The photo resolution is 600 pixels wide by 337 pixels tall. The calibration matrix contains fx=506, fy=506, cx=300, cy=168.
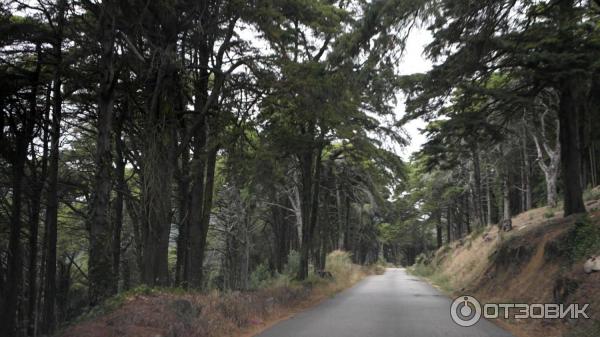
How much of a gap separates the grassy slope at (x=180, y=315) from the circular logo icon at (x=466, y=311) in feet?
14.9

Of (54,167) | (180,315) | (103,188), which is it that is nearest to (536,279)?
(180,315)

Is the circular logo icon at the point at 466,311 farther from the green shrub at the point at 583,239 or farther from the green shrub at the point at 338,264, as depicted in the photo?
the green shrub at the point at 338,264

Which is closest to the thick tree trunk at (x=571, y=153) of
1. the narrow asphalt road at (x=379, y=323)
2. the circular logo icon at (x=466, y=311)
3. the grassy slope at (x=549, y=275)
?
the grassy slope at (x=549, y=275)

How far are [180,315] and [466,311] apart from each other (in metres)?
8.23

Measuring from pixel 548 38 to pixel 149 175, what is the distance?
36.7 feet

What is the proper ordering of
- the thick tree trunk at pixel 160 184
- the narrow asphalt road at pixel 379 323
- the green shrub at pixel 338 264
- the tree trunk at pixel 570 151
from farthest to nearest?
the green shrub at pixel 338 264, the tree trunk at pixel 570 151, the thick tree trunk at pixel 160 184, the narrow asphalt road at pixel 379 323

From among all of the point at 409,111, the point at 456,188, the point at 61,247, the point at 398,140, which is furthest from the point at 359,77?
the point at 456,188

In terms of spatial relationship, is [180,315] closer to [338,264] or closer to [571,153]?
[571,153]

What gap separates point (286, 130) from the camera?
1864 cm

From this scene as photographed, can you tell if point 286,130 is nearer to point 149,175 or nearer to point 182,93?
point 182,93

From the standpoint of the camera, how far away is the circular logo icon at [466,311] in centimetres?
1202

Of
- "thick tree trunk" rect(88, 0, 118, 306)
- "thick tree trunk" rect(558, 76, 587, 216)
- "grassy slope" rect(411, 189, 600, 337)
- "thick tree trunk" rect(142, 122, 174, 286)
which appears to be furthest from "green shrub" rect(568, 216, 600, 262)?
"thick tree trunk" rect(88, 0, 118, 306)

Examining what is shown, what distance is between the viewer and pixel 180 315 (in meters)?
9.98

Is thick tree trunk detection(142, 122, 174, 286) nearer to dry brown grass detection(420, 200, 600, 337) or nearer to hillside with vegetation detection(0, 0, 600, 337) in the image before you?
hillside with vegetation detection(0, 0, 600, 337)
